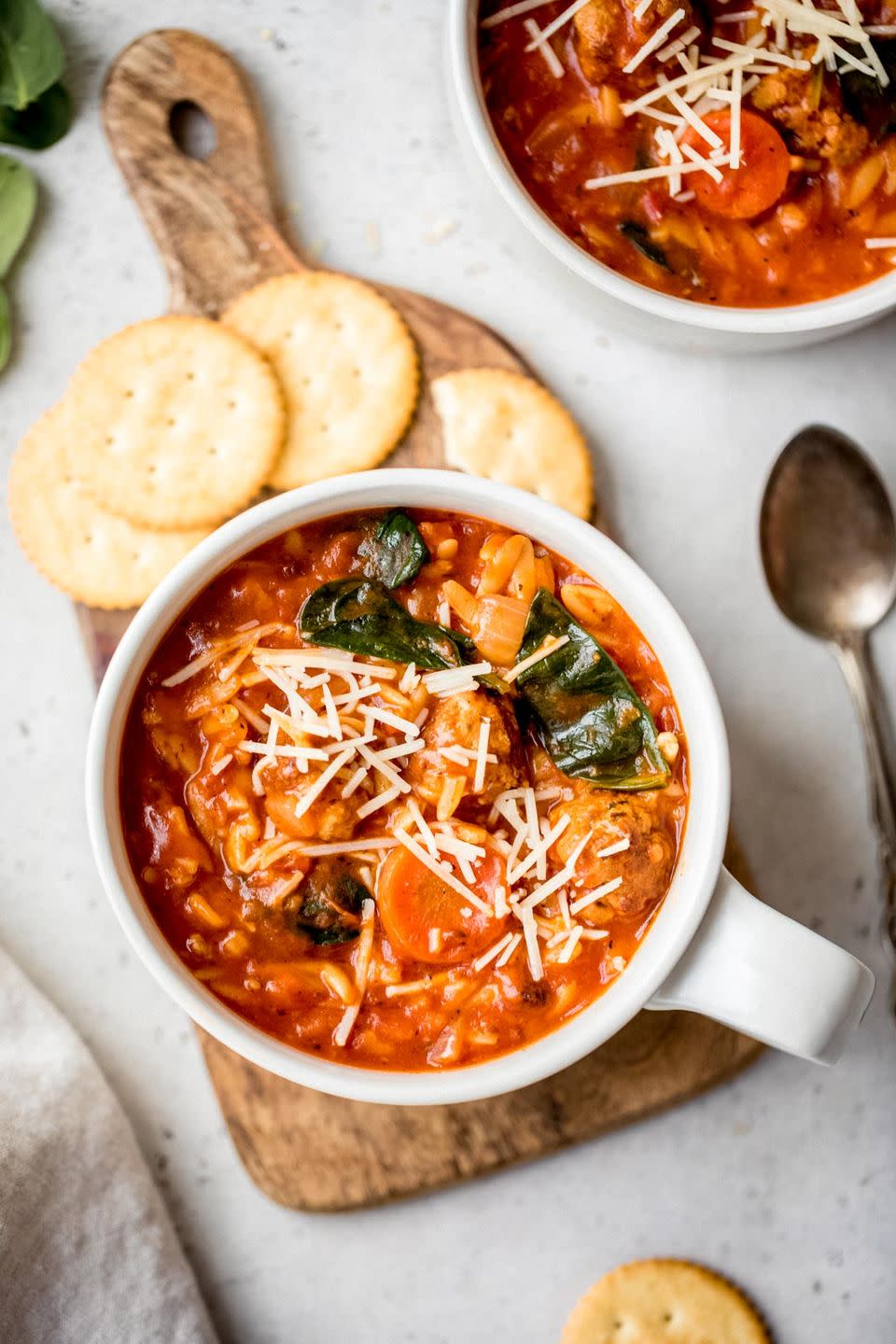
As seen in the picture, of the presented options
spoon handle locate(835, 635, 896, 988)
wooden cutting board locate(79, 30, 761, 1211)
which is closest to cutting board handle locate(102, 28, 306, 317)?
wooden cutting board locate(79, 30, 761, 1211)

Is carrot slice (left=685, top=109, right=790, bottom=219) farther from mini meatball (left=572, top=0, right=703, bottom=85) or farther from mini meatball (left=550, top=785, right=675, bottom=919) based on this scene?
mini meatball (left=550, top=785, right=675, bottom=919)

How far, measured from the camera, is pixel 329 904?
8.13 ft

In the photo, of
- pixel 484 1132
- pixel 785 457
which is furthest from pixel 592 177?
pixel 484 1132

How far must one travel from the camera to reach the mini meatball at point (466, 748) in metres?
2.40

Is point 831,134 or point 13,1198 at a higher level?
point 831,134

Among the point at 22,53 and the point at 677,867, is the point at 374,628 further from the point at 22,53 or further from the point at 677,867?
the point at 22,53

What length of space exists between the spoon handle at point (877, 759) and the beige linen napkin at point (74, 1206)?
2.27 m

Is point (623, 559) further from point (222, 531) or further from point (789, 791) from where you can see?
point (789, 791)

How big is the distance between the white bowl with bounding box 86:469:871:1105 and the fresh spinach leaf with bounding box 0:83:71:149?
158 cm

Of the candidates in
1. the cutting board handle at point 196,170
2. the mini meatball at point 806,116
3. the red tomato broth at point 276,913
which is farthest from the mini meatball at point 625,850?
the cutting board handle at point 196,170

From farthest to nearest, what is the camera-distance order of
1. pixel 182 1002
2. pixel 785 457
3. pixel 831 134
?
pixel 785 457
pixel 831 134
pixel 182 1002

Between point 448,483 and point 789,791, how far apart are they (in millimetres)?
1527

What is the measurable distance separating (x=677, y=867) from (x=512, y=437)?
53.0 inches

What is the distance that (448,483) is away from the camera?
247 cm
